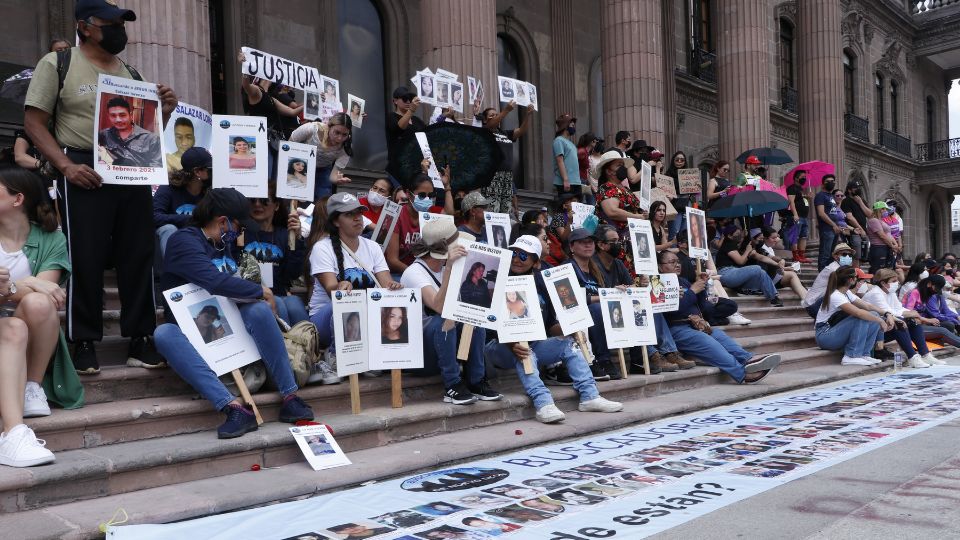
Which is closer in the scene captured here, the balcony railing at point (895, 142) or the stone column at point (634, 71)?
the stone column at point (634, 71)

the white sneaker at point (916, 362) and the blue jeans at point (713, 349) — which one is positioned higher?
the blue jeans at point (713, 349)

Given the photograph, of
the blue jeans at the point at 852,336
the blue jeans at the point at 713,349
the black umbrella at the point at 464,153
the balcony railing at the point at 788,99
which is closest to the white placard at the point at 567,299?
the black umbrella at the point at 464,153

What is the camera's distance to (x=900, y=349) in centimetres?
1159

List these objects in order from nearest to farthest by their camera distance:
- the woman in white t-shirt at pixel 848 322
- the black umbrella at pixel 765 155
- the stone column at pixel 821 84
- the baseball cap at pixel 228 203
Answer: the baseball cap at pixel 228 203 → the woman in white t-shirt at pixel 848 322 → the black umbrella at pixel 765 155 → the stone column at pixel 821 84

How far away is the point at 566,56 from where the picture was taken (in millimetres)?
18094

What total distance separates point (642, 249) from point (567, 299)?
179 centimetres

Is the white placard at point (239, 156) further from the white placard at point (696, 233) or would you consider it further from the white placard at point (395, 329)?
the white placard at point (696, 233)

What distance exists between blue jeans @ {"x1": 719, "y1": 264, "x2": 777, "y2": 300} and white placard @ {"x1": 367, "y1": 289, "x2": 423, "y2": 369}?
305 inches

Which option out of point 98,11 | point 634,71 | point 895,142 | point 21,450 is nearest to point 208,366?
point 21,450

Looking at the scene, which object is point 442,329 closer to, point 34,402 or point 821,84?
point 34,402

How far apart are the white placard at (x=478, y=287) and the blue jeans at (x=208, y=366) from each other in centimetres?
130

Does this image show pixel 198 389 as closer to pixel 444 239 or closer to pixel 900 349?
pixel 444 239

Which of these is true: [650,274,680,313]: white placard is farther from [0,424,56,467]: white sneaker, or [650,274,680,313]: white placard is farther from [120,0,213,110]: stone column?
[0,424,56,467]: white sneaker

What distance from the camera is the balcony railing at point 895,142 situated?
3288 centimetres
